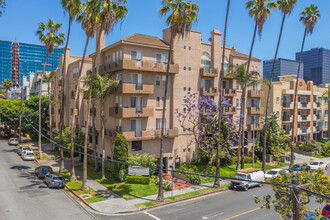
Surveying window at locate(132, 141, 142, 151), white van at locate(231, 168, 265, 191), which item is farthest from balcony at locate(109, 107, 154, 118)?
white van at locate(231, 168, 265, 191)

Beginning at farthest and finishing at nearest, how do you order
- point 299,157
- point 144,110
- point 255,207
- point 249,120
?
point 299,157 → point 249,120 → point 144,110 → point 255,207

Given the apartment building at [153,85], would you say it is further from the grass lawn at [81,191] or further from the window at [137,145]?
the grass lawn at [81,191]

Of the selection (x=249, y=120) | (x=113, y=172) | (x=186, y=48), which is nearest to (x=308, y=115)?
(x=249, y=120)

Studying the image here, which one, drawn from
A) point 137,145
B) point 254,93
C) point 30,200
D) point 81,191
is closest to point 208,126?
point 137,145

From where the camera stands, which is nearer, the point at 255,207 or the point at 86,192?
the point at 255,207

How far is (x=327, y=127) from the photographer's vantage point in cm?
7162

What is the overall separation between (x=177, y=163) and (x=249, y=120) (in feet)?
55.5

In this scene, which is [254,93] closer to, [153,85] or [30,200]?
[153,85]

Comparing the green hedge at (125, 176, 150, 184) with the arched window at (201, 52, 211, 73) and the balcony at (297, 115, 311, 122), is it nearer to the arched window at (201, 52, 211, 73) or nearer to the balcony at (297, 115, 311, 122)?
the arched window at (201, 52, 211, 73)

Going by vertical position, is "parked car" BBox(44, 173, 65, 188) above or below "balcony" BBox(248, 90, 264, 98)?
below

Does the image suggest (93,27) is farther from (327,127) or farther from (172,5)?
(327,127)

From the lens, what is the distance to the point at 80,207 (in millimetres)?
24500

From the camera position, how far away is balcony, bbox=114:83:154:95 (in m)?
33.5

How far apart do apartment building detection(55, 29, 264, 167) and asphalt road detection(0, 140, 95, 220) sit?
979 cm
